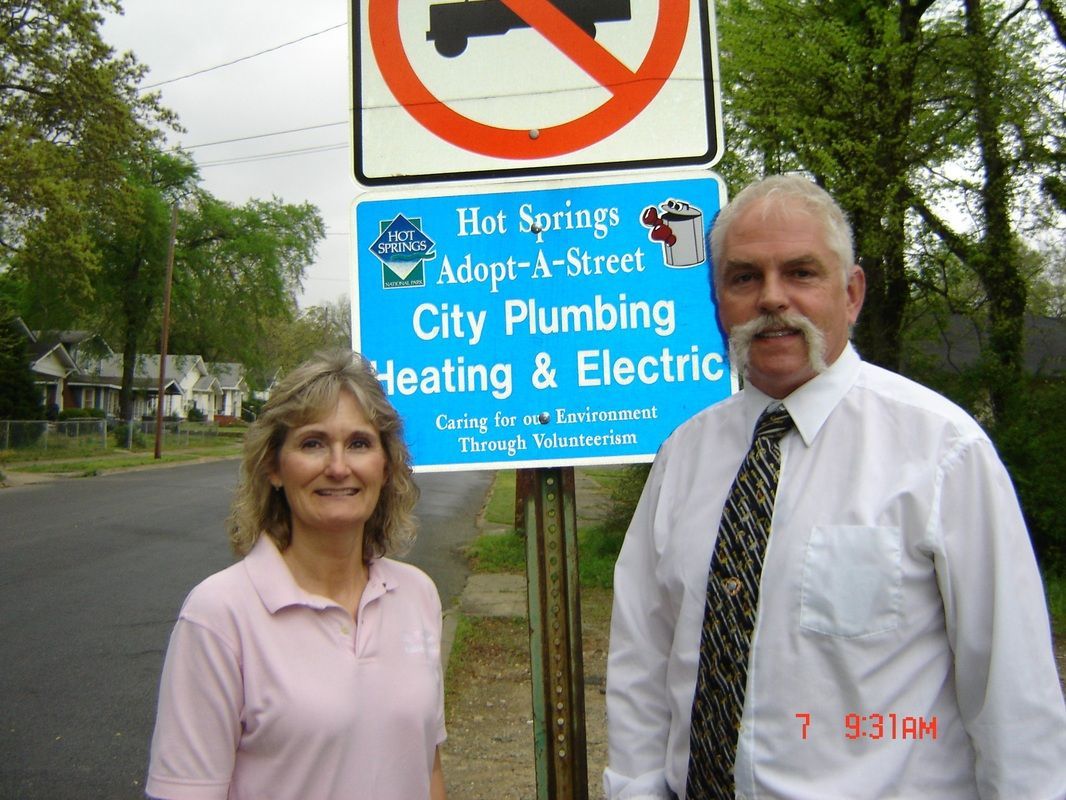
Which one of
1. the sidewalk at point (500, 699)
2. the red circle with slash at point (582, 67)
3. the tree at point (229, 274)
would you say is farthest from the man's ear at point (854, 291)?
the tree at point (229, 274)

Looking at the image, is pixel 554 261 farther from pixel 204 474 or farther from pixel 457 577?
pixel 204 474

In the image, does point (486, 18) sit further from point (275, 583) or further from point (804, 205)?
point (275, 583)

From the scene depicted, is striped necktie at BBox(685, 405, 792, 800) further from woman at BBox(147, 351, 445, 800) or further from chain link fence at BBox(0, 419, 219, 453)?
chain link fence at BBox(0, 419, 219, 453)

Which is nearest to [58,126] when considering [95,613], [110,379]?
[95,613]

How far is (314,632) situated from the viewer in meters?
1.84

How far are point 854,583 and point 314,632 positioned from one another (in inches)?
38.4

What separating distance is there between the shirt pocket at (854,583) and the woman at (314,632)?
2.66 feet

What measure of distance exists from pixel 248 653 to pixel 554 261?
3.29ft

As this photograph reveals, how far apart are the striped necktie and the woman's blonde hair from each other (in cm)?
76

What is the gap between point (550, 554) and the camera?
7.23 ft

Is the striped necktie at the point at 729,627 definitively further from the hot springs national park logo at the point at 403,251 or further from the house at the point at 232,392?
the house at the point at 232,392

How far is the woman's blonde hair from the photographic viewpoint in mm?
1986

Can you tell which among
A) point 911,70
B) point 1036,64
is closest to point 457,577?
point 911,70

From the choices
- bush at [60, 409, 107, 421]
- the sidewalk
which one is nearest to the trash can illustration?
the sidewalk
